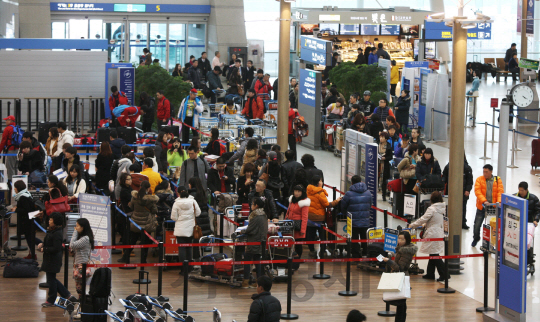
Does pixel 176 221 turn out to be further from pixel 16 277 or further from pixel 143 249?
pixel 16 277

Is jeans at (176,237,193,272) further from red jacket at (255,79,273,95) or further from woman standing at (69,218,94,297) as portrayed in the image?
red jacket at (255,79,273,95)

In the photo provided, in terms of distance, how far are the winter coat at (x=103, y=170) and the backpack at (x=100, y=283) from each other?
5601mm

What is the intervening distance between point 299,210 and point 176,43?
22616 millimetres

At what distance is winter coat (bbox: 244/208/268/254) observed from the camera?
11023 mm

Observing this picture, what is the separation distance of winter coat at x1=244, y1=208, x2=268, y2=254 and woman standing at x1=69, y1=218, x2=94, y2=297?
7.62ft

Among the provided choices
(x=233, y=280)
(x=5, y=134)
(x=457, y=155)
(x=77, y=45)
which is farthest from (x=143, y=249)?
(x=77, y=45)

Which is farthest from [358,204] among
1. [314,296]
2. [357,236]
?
[314,296]

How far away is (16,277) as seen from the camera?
11.4 meters

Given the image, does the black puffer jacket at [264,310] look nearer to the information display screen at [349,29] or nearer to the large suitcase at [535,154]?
the large suitcase at [535,154]

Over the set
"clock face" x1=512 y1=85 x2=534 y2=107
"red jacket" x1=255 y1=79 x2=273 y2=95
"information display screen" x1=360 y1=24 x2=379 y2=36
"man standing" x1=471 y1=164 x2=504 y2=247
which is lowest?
"man standing" x1=471 y1=164 x2=504 y2=247

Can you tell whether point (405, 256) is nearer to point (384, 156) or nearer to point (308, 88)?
point (384, 156)

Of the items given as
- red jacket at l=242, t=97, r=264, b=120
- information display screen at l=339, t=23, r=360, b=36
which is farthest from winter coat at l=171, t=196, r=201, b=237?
information display screen at l=339, t=23, r=360, b=36

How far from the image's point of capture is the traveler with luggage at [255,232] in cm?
1102

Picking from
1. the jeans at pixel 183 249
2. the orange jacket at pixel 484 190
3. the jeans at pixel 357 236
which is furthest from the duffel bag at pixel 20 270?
the orange jacket at pixel 484 190
